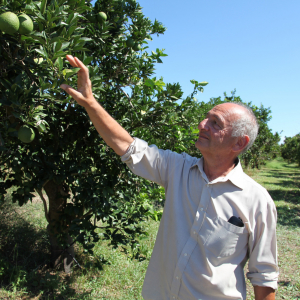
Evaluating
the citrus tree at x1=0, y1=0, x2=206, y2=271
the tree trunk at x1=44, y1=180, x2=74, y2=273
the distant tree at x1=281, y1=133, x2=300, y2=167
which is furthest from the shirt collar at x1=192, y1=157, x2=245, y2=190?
the distant tree at x1=281, y1=133, x2=300, y2=167

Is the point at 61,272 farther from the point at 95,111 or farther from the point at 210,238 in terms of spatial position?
the point at 95,111

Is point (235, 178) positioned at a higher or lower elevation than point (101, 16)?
lower

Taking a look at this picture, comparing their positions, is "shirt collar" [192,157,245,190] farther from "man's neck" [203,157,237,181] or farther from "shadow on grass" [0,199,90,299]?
"shadow on grass" [0,199,90,299]

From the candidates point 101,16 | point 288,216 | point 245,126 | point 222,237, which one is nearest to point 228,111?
point 245,126

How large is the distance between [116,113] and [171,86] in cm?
64

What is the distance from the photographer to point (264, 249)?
1.28 metres

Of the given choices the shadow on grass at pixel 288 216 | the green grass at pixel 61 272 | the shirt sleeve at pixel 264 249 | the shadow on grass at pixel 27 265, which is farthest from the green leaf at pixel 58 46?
the shadow on grass at pixel 288 216

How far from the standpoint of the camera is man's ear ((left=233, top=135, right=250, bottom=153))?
146 cm

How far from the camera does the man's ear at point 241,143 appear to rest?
4.80 ft

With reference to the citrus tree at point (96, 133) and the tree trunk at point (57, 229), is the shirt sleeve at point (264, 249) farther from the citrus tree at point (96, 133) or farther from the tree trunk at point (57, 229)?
the tree trunk at point (57, 229)

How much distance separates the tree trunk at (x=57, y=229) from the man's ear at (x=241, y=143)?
1944 mm

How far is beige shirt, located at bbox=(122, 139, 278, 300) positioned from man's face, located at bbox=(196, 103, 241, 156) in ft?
0.41

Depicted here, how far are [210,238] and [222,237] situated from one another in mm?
58

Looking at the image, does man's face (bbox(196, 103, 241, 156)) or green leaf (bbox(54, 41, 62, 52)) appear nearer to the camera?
green leaf (bbox(54, 41, 62, 52))
